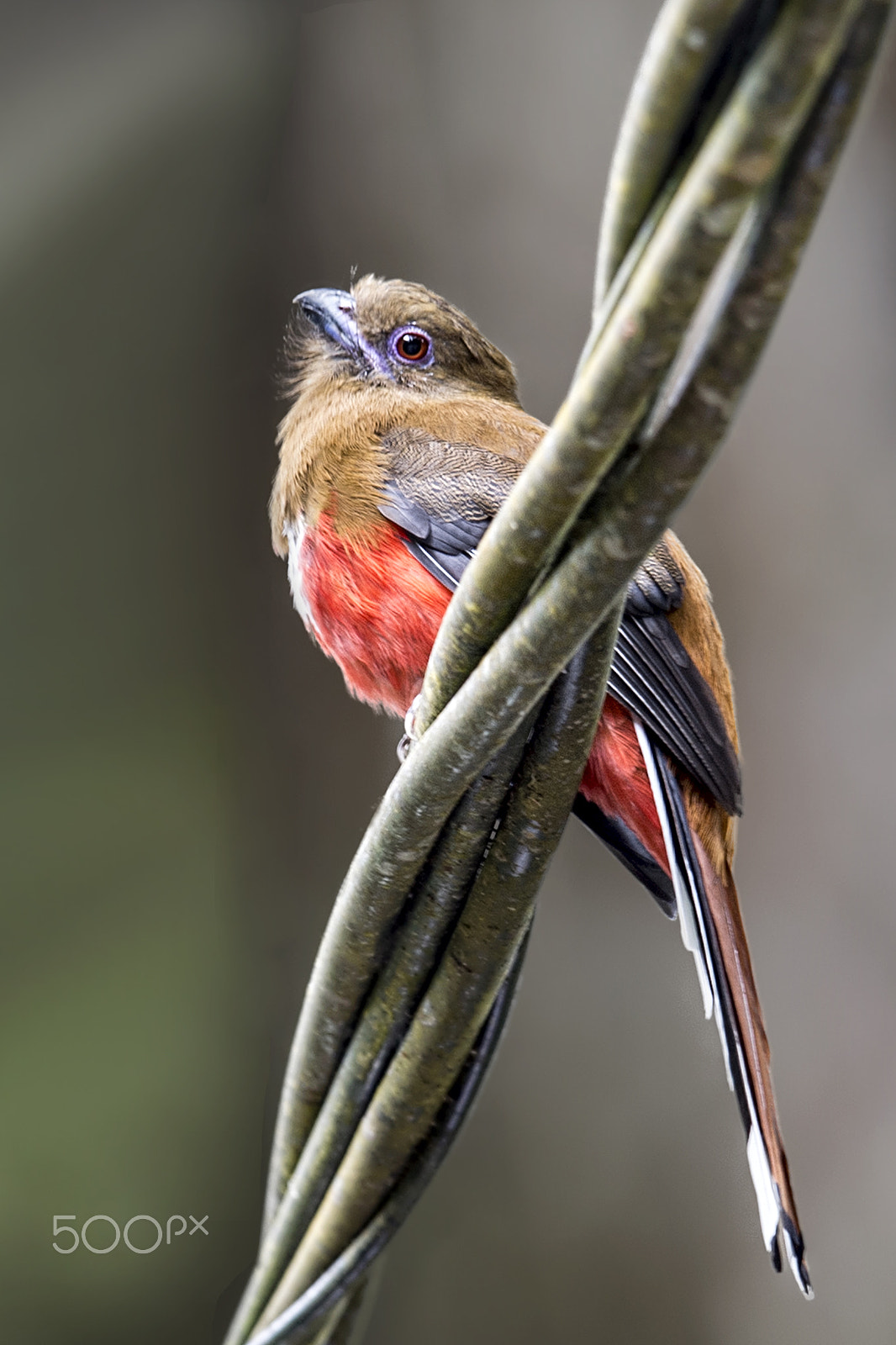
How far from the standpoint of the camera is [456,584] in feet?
3.48

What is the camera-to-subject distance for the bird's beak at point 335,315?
135cm

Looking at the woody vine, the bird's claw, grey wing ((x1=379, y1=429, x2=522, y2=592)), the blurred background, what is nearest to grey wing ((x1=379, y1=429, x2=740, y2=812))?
grey wing ((x1=379, y1=429, x2=522, y2=592))

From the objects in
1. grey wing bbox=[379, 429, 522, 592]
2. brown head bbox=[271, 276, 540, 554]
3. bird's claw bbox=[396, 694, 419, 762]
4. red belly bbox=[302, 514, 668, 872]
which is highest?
brown head bbox=[271, 276, 540, 554]

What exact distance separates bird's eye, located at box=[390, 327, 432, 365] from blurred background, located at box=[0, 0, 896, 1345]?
30 cm

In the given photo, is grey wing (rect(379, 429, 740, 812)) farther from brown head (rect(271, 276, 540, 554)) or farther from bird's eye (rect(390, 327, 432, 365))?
bird's eye (rect(390, 327, 432, 365))

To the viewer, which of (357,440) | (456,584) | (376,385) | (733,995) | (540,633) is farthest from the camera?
(376,385)

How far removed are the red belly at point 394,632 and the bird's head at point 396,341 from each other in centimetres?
30

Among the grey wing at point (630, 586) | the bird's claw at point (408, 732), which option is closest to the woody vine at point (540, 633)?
the bird's claw at point (408, 732)

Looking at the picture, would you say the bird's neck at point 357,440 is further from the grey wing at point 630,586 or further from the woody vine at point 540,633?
the woody vine at point 540,633

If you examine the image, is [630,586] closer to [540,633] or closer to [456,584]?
[456,584]

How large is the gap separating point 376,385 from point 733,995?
2.72 feet

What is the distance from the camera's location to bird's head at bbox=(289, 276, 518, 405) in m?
1.34

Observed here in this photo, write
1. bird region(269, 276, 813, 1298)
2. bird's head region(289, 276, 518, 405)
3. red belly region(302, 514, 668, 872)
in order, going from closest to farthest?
bird region(269, 276, 813, 1298) < red belly region(302, 514, 668, 872) < bird's head region(289, 276, 518, 405)

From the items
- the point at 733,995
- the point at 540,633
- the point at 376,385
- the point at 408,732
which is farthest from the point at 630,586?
the point at 376,385
